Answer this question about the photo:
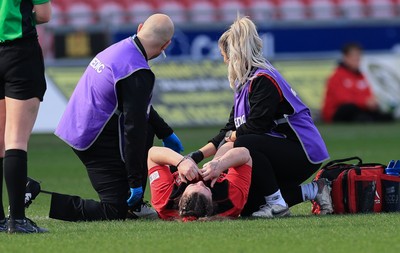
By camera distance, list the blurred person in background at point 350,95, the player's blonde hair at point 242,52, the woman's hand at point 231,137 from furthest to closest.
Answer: the blurred person in background at point 350,95
the woman's hand at point 231,137
the player's blonde hair at point 242,52

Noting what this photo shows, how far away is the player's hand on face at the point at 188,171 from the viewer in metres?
7.75

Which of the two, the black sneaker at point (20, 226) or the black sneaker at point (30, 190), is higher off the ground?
the black sneaker at point (20, 226)

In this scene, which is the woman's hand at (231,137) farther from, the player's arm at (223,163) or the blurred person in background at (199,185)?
the player's arm at (223,163)

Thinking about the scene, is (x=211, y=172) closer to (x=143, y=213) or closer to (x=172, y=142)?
(x=143, y=213)

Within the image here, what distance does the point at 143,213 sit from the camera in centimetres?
832

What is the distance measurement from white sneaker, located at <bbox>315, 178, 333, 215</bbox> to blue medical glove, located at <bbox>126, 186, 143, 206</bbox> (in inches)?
55.0

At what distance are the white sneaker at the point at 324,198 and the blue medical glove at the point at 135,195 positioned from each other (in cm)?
140

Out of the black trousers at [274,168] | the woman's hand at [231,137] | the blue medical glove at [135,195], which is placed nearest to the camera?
the blue medical glove at [135,195]

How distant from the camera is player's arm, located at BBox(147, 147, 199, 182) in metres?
7.76

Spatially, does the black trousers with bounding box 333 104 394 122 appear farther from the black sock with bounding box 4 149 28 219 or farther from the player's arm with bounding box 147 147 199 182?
the black sock with bounding box 4 149 28 219

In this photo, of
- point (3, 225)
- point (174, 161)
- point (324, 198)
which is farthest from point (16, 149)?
point (324, 198)

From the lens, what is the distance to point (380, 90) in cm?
2072

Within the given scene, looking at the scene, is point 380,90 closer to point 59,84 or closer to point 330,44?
point 330,44

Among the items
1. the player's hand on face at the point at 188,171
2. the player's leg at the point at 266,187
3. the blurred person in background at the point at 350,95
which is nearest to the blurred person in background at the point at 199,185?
the player's hand on face at the point at 188,171
